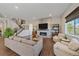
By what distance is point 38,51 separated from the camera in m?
2.58

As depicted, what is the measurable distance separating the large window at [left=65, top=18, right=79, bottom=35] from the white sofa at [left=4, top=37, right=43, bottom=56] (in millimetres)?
651

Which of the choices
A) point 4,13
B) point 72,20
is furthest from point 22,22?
point 72,20

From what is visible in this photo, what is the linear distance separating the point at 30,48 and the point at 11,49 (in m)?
0.42

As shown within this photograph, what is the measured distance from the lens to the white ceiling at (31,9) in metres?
2.55

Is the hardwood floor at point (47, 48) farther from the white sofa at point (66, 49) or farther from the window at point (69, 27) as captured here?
the window at point (69, 27)

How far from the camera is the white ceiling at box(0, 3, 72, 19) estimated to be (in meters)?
2.55

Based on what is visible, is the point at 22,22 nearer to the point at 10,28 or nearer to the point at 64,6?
the point at 10,28

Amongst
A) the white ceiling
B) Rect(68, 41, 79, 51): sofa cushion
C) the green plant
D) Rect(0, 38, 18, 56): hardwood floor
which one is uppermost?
the white ceiling

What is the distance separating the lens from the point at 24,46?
2.57m

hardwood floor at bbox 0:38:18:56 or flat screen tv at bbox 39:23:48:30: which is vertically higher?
flat screen tv at bbox 39:23:48:30

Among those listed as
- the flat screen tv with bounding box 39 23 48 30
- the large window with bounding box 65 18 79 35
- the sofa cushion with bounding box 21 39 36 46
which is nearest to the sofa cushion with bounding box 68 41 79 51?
the large window with bounding box 65 18 79 35

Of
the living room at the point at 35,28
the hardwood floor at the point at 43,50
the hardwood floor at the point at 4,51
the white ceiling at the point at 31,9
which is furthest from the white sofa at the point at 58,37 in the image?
the hardwood floor at the point at 4,51

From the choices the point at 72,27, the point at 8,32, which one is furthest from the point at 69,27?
the point at 8,32

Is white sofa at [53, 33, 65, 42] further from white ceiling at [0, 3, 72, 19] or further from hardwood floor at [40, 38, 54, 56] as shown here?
white ceiling at [0, 3, 72, 19]
